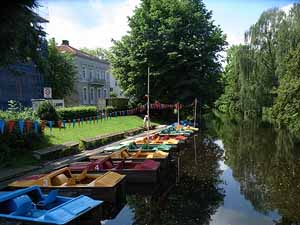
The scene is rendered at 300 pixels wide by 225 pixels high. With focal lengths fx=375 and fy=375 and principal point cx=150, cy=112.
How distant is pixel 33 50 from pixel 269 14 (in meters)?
27.6

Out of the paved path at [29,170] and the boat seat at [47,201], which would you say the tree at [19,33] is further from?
the boat seat at [47,201]

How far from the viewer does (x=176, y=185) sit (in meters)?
11.8

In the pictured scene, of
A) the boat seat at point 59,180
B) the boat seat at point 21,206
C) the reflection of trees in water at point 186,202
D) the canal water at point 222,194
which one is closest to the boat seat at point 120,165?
the canal water at point 222,194

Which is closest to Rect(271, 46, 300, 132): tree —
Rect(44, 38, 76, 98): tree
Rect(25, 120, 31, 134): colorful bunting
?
Rect(25, 120, 31, 134): colorful bunting

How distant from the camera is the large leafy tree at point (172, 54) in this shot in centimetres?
3662

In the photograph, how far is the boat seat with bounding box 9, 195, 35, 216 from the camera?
7016mm

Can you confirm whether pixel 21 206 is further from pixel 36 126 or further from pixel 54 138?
pixel 54 138

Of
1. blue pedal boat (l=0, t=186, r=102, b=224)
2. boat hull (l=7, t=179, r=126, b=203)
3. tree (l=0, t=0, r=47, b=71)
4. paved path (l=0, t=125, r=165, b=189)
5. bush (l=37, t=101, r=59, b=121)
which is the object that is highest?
tree (l=0, t=0, r=47, b=71)

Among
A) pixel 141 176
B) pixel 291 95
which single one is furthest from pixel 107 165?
pixel 291 95

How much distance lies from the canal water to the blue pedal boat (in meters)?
1.19

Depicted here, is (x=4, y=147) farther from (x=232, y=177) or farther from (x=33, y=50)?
(x=232, y=177)

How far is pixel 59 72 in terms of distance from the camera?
3956 centimetres

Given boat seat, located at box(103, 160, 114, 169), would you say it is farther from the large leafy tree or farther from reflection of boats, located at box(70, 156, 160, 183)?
the large leafy tree

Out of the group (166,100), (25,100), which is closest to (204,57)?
(166,100)
